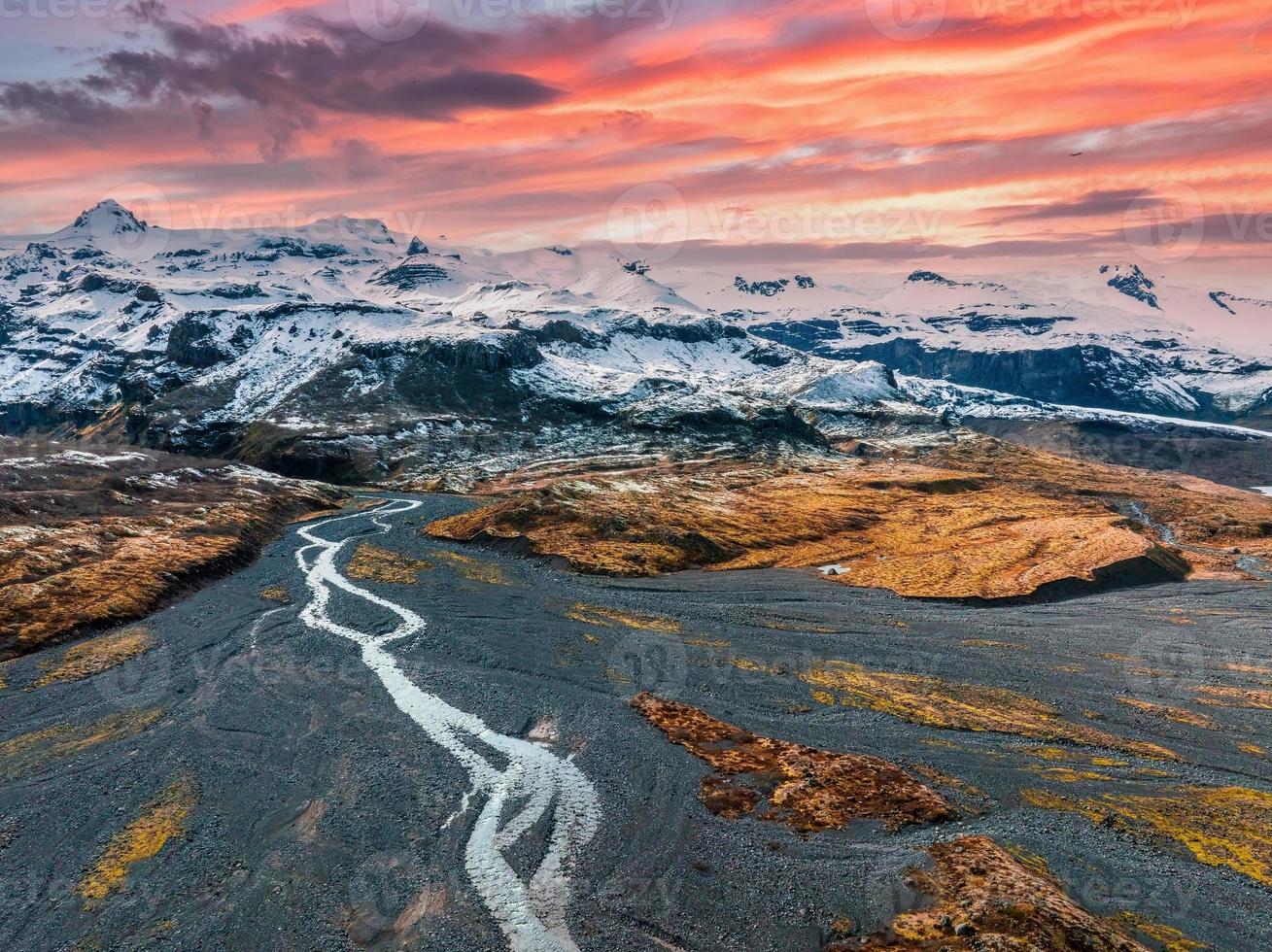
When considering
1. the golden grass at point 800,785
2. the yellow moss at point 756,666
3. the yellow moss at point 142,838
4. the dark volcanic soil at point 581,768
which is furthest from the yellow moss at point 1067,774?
the yellow moss at point 142,838

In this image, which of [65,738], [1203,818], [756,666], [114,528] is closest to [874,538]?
[756,666]

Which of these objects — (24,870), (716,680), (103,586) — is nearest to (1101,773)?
(716,680)

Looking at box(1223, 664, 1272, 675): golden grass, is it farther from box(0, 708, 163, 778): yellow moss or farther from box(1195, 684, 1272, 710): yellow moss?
box(0, 708, 163, 778): yellow moss

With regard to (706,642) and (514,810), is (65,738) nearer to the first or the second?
(514,810)

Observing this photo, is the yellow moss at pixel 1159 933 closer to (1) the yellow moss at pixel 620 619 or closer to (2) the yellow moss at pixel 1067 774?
(2) the yellow moss at pixel 1067 774

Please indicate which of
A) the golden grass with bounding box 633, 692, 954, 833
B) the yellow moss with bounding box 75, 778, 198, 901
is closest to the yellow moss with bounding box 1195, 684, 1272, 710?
the golden grass with bounding box 633, 692, 954, 833

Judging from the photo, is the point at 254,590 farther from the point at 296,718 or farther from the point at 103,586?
the point at 296,718
